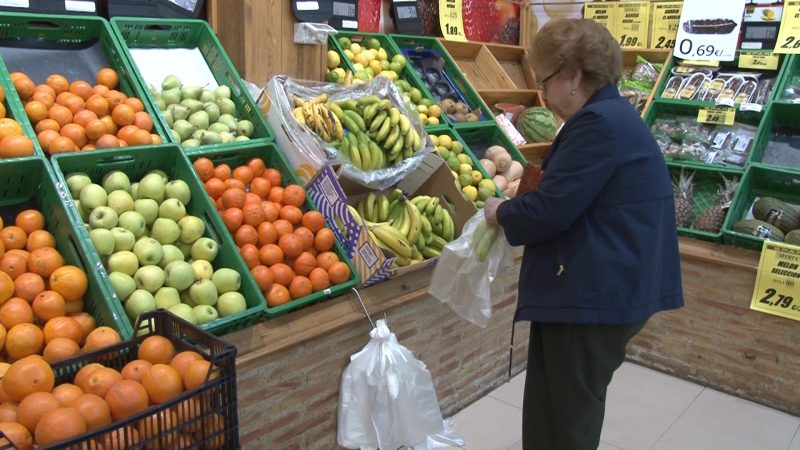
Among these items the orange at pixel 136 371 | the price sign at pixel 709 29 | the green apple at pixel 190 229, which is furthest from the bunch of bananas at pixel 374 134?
the price sign at pixel 709 29

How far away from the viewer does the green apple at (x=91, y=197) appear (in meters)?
2.12

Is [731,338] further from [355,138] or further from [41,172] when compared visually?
[41,172]

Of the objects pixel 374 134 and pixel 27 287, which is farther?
pixel 374 134

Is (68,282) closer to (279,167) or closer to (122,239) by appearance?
(122,239)

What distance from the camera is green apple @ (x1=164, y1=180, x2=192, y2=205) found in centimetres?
230

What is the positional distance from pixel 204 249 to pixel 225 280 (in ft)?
0.48

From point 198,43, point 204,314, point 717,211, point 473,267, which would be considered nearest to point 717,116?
point 717,211

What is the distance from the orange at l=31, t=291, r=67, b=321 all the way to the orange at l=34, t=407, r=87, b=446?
662mm

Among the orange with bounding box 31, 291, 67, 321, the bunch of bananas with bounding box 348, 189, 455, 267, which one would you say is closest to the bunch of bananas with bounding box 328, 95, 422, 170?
the bunch of bananas with bounding box 348, 189, 455, 267

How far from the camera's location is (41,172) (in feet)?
6.88

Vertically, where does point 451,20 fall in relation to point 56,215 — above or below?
above

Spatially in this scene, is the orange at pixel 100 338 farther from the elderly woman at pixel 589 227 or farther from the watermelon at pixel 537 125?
the watermelon at pixel 537 125

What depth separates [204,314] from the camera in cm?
207

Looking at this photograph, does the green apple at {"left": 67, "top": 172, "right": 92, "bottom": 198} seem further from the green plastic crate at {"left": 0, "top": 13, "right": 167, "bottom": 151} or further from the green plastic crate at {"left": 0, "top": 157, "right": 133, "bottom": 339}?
the green plastic crate at {"left": 0, "top": 13, "right": 167, "bottom": 151}
